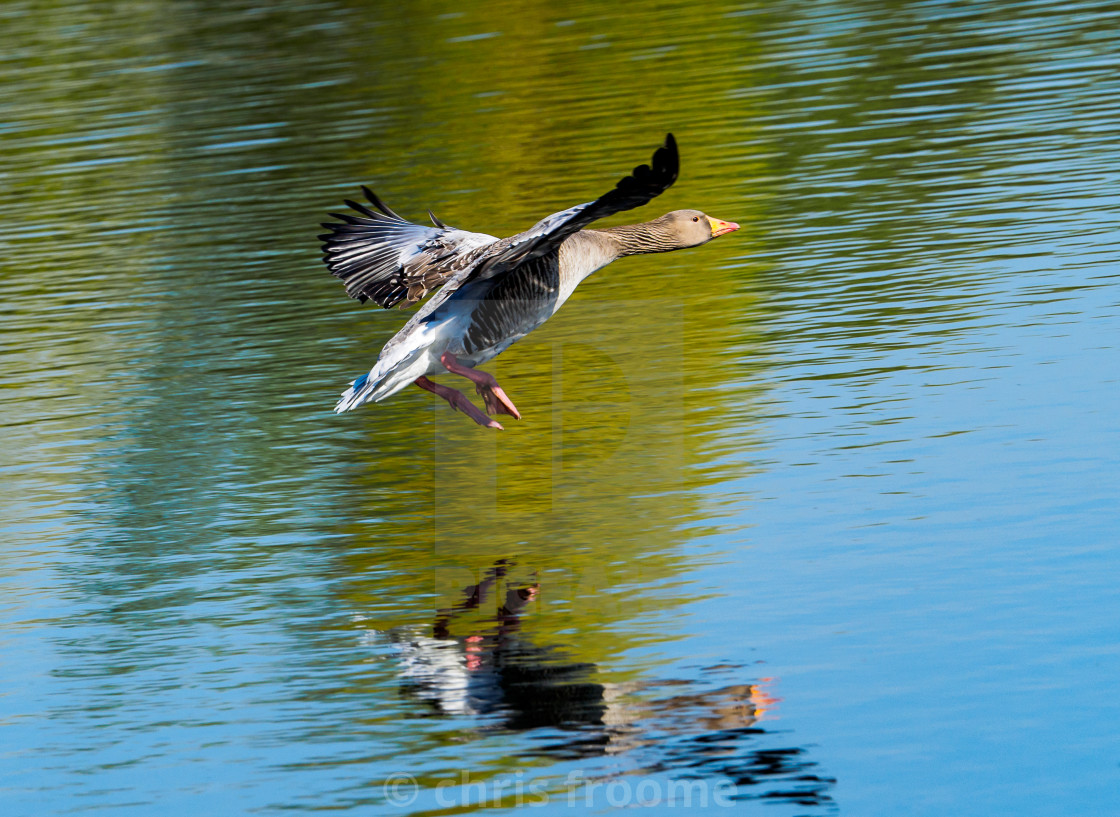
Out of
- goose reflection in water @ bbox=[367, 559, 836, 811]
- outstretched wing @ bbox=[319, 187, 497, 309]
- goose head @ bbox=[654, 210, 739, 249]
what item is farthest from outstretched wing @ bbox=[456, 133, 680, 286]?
goose head @ bbox=[654, 210, 739, 249]

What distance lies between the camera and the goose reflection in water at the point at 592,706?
8539 millimetres

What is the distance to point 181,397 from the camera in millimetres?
18453

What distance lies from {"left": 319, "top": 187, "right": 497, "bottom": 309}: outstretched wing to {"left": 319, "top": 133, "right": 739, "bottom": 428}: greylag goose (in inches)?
0.5

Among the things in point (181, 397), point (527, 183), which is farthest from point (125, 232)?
point (181, 397)

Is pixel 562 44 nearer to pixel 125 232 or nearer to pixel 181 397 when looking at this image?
pixel 125 232

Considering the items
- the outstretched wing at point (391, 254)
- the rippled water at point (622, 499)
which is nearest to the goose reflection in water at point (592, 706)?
the rippled water at point (622, 499)

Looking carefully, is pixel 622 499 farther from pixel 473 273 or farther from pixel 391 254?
pixel 391 254

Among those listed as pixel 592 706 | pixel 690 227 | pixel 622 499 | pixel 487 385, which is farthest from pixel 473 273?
pixel 592 706

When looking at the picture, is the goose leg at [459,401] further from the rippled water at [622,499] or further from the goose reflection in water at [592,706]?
the goose reflection in water at [592,706]

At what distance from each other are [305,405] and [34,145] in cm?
2674

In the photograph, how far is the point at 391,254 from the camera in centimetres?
1562

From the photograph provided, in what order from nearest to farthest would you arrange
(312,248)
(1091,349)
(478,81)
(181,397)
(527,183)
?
(1091,349)
(181,397)
(312,248)
(527,183)
(478,81)

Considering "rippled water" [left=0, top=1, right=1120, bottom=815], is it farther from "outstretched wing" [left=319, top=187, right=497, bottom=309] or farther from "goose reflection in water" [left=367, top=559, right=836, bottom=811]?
"outstretched wing" [left=319, top=187, right=497, bottom=309]

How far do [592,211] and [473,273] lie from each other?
1540mm
